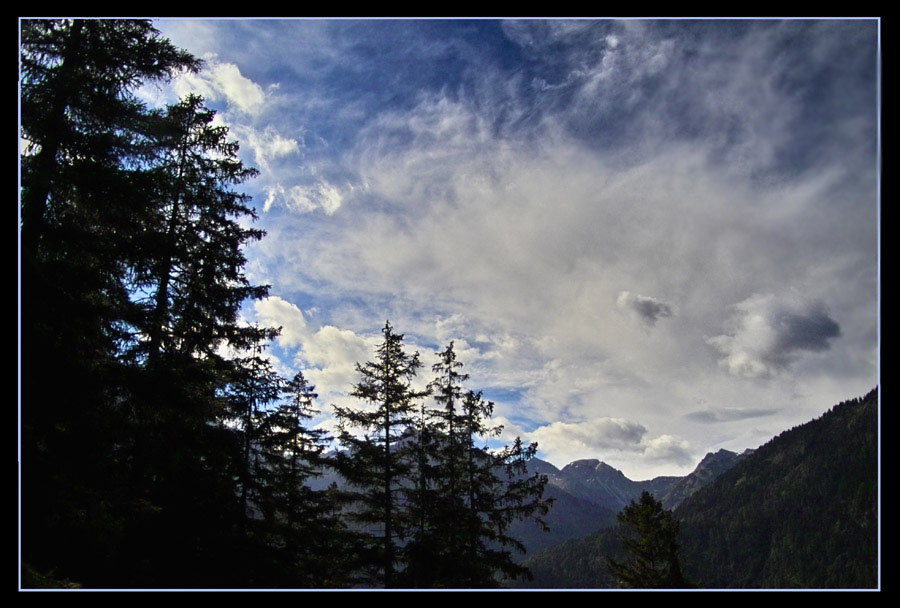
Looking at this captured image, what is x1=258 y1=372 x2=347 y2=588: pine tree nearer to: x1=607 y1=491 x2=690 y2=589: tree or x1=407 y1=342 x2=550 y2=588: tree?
x1=407 y1=342 x2=550 y2=588: tree

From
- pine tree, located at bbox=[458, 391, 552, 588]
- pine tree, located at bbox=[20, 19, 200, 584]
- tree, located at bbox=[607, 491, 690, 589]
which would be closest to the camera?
pine tree, located at bbox=[20, 19, 200, 584]

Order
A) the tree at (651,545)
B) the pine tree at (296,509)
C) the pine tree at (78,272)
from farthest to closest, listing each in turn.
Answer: the tree at (651,545) < the pine tree at (296,509) < the pine tree at (78,272)

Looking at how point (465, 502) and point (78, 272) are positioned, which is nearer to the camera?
point (78, 272)

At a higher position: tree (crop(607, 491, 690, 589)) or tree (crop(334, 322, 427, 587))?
tree (crop(334, 322, 427, 587))

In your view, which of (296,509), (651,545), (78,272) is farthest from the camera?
(651,545)

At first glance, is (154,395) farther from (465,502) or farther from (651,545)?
(651,545)

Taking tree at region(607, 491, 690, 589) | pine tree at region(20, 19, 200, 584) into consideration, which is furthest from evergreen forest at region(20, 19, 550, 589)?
tree at region(607, 491, 690, 589)

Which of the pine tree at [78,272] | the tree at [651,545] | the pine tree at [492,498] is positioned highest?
the pine tree at [78,272]

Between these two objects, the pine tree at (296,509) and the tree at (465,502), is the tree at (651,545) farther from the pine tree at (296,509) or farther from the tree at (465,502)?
the pine tree at (296,509)

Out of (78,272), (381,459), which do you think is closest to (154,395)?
(78,272)

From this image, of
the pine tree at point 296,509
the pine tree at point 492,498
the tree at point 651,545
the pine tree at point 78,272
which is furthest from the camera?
the tree at point 651,545

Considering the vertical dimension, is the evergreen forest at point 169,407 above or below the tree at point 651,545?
above

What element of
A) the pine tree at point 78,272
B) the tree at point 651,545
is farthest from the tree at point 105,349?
the tree at point 651,545
